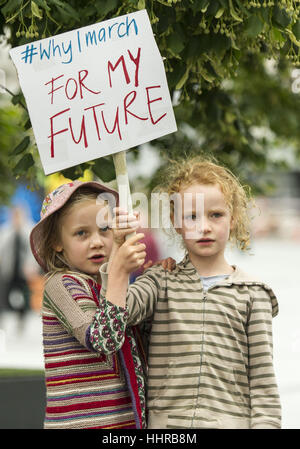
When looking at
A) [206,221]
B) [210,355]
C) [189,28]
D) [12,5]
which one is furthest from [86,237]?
[189,28]

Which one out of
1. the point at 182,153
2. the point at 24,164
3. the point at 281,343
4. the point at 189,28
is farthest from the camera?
the point at 281,343

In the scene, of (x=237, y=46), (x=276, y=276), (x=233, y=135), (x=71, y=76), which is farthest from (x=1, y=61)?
(x=276, y=276)

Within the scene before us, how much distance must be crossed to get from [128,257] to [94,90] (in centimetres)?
59

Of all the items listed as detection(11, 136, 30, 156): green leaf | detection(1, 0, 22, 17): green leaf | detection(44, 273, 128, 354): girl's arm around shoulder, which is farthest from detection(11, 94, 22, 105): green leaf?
detection(44, 273, 128, 354): girl's arm around shoulder

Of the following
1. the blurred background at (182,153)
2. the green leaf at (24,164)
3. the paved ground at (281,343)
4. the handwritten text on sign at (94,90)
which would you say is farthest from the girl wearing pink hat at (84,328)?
the green leaf at (24,164)

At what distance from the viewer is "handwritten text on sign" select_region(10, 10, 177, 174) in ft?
8.48

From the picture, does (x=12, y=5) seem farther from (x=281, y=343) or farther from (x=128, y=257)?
(x=281, y=343)

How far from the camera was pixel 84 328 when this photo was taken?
2.50 m

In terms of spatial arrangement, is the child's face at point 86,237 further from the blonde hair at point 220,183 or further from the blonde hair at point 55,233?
the blonde hair at point 220,183

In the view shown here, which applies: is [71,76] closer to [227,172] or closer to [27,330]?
[227,172]

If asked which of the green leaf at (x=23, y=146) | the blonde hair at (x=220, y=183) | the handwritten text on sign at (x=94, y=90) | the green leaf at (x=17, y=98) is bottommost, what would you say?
the blonde hair at (x=220, y=183)

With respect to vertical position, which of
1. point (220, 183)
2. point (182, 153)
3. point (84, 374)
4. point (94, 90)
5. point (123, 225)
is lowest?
point (84, 374)

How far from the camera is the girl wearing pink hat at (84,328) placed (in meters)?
2.50

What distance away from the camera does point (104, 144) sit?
8.54 feet
